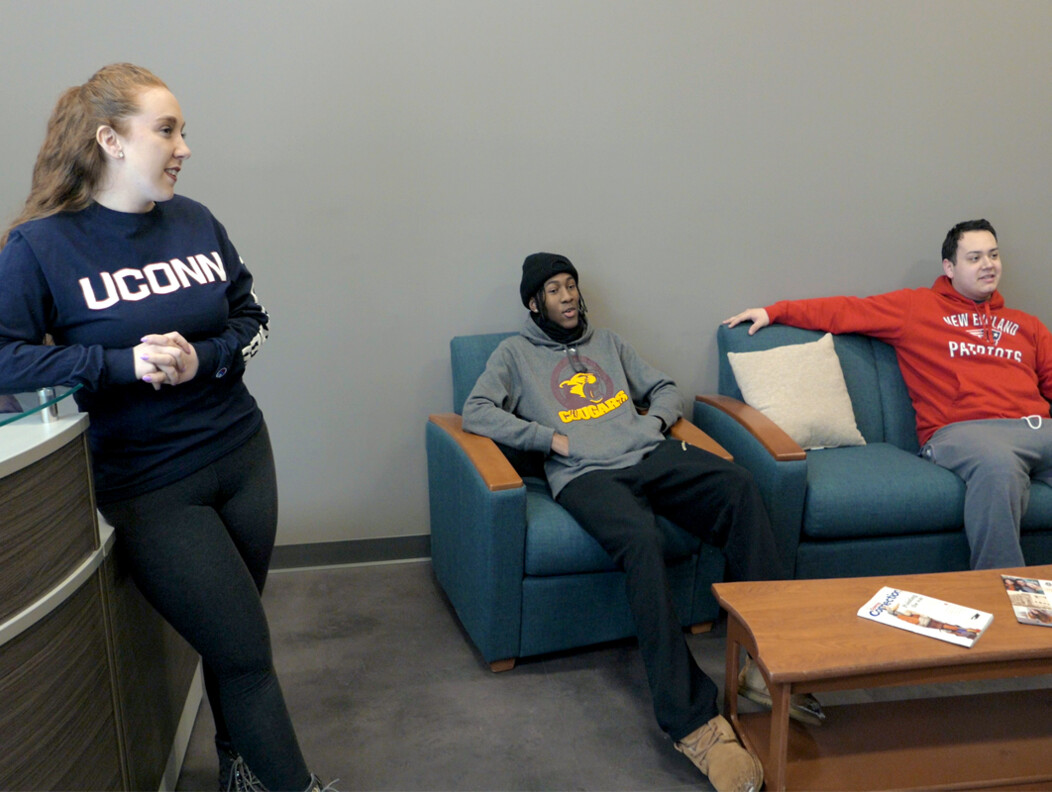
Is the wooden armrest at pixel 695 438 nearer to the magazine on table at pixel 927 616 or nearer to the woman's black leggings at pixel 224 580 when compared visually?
the magazine on table at pixel 927 616

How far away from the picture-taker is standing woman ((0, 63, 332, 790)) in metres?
1.57

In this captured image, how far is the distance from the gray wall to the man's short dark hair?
198 mm

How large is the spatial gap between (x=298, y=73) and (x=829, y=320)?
204 centimetres

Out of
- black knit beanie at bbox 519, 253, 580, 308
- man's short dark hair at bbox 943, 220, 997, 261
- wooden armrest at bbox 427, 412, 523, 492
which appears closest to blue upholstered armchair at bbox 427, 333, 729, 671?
wooden armrest at bbox 427, 412, 523, 492

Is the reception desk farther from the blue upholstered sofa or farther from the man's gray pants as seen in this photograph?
the man's gray pants

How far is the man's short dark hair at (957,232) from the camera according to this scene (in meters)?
3.16

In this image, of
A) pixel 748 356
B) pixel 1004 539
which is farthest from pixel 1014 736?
pixel 748 356

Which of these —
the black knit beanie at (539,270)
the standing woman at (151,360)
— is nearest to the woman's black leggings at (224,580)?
the standing woman at (151,360)

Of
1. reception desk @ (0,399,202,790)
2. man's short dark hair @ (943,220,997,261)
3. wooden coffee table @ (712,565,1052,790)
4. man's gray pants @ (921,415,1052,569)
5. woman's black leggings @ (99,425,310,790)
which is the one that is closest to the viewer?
reception desk @ (0,399,202,790)

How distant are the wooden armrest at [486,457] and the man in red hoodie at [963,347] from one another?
1.14m

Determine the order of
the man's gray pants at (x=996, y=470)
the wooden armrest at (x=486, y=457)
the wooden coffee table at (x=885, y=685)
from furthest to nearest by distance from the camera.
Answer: the man's gray pants at (x=996, y=470) → the wooden armrest at (x=486, y=457) → the wooden coffee table at (x=885, y=685)

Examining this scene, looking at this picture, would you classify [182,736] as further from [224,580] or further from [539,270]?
[539,270]

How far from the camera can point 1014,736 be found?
2.12 metres

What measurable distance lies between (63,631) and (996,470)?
8.30 feet
